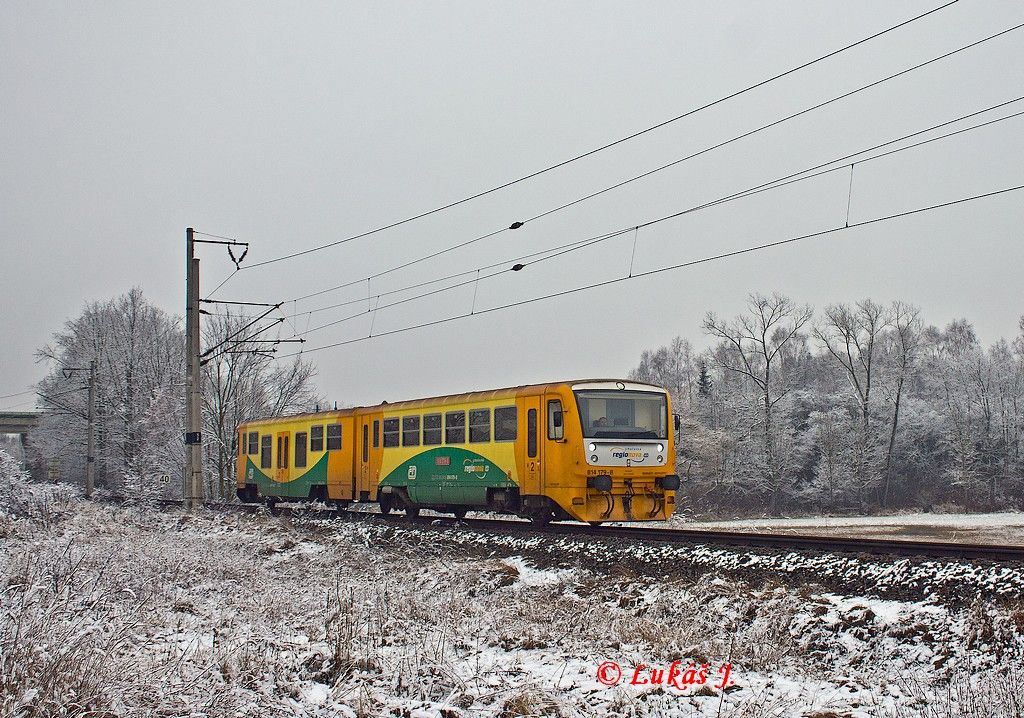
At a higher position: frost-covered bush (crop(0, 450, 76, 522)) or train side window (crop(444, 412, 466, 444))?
train side window (crop(444, 412, 466, 444))

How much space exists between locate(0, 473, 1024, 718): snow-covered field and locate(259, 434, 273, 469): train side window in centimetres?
1419

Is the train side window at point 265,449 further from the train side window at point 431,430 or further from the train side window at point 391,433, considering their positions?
the train side window at point 431,430

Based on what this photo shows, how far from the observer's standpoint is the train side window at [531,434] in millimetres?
17734

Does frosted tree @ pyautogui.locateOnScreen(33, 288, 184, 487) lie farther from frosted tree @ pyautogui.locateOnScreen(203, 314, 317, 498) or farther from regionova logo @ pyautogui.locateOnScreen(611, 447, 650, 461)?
regionova logo @ pyautogui.locateOnScreen(611, 447, 650, 461)

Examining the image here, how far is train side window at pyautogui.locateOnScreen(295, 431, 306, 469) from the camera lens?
87.5 ft

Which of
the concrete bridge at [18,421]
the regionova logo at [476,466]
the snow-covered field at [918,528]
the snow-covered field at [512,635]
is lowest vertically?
the snow-covered field at [918,528]

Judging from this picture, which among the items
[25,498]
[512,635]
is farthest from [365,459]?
[512,635]

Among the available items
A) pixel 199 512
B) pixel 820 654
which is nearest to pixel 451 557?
pixel 820 654

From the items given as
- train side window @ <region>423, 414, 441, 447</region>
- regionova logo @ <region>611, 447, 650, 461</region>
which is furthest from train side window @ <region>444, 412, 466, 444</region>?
regionova logo @ <region>611, 447, 650, 461</region>

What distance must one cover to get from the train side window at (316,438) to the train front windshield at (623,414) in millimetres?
10532

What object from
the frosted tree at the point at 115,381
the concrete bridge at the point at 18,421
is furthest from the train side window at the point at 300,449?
the concrete bridge at the point at 18,421

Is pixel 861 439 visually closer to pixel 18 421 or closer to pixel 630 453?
pixel 630 453

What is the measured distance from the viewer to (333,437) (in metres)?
24.9

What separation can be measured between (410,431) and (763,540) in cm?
981
